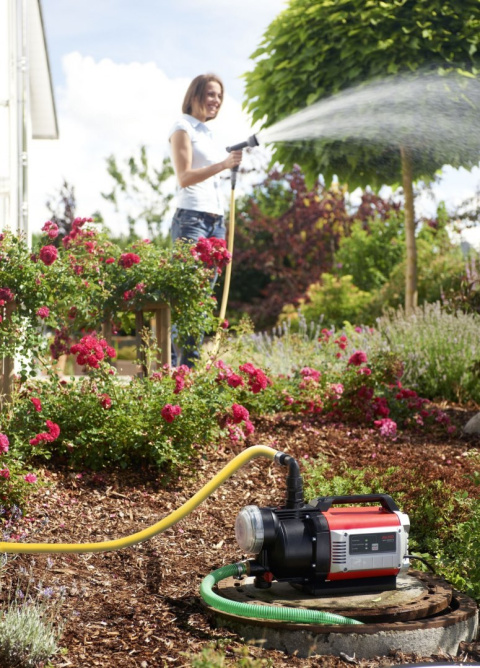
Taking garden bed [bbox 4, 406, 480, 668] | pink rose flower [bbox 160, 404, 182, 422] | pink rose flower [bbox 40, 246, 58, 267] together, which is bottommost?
garden bed [bbox 4, 406, 480, 668]

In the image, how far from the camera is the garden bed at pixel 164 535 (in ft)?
8.43

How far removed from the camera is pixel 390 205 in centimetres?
1622

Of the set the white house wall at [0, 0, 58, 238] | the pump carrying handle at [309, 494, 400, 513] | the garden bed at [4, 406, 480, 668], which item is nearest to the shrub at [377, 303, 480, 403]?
the garden bed at [4, 406, 480, 668]

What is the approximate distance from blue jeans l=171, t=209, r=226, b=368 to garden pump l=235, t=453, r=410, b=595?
2.74 meters

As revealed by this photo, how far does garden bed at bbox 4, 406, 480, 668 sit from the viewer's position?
2.57m

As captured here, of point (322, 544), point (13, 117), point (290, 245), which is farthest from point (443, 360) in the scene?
point (290, 245)

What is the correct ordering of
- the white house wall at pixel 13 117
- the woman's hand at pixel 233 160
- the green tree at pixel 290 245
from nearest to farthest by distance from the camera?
the woman's hand at pixel 233 160
the white house wall at pixel 13 117
the green tree at pixel 290 245

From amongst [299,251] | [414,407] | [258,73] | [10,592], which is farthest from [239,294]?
[10,592]

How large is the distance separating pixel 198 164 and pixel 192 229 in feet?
1.51

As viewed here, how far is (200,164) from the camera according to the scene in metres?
5.57

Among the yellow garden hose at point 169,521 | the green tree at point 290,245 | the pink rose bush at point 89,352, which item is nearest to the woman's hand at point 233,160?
the pink rose bush at point 89,352

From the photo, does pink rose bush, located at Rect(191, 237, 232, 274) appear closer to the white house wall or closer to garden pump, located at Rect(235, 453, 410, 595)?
garden pump, located at Rect(235, 453, 410, 595)

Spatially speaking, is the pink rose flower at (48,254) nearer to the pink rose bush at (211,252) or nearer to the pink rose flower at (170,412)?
the pink rose bush at (211,252)

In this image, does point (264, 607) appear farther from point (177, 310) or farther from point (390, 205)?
point (390, 205)
